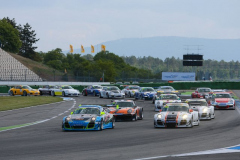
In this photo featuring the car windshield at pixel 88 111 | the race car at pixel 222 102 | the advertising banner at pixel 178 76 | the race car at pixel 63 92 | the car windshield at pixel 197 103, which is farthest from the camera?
the advertising banner at pixel 178 76

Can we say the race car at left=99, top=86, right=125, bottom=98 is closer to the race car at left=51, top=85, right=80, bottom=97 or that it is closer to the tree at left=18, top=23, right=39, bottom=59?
the race car at left=51, top=85, right=80, bottom=97

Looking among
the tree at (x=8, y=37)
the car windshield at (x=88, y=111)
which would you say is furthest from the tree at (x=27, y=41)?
the car windshield at (x=88, y=111)

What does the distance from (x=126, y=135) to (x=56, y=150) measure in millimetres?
5171

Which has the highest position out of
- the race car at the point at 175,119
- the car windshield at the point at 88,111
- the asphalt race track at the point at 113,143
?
the car windshield at the point at 88,111

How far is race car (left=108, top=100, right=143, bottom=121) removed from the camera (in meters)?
27.2

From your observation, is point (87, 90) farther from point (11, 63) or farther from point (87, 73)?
point (11, 63)

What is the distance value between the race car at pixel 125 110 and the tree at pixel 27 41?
138 m

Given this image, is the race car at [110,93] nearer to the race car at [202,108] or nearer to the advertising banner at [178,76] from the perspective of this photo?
the race car at [202,108]

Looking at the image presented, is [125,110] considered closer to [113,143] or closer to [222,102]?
[113,143]

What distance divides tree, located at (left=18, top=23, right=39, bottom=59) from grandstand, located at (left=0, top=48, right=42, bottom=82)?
52619 millimetres

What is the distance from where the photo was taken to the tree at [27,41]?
16425cm

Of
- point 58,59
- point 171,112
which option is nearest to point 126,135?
point 171,112

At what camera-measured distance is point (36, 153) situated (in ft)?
44.8

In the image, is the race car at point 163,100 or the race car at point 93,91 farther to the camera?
the race car at point 93,91
